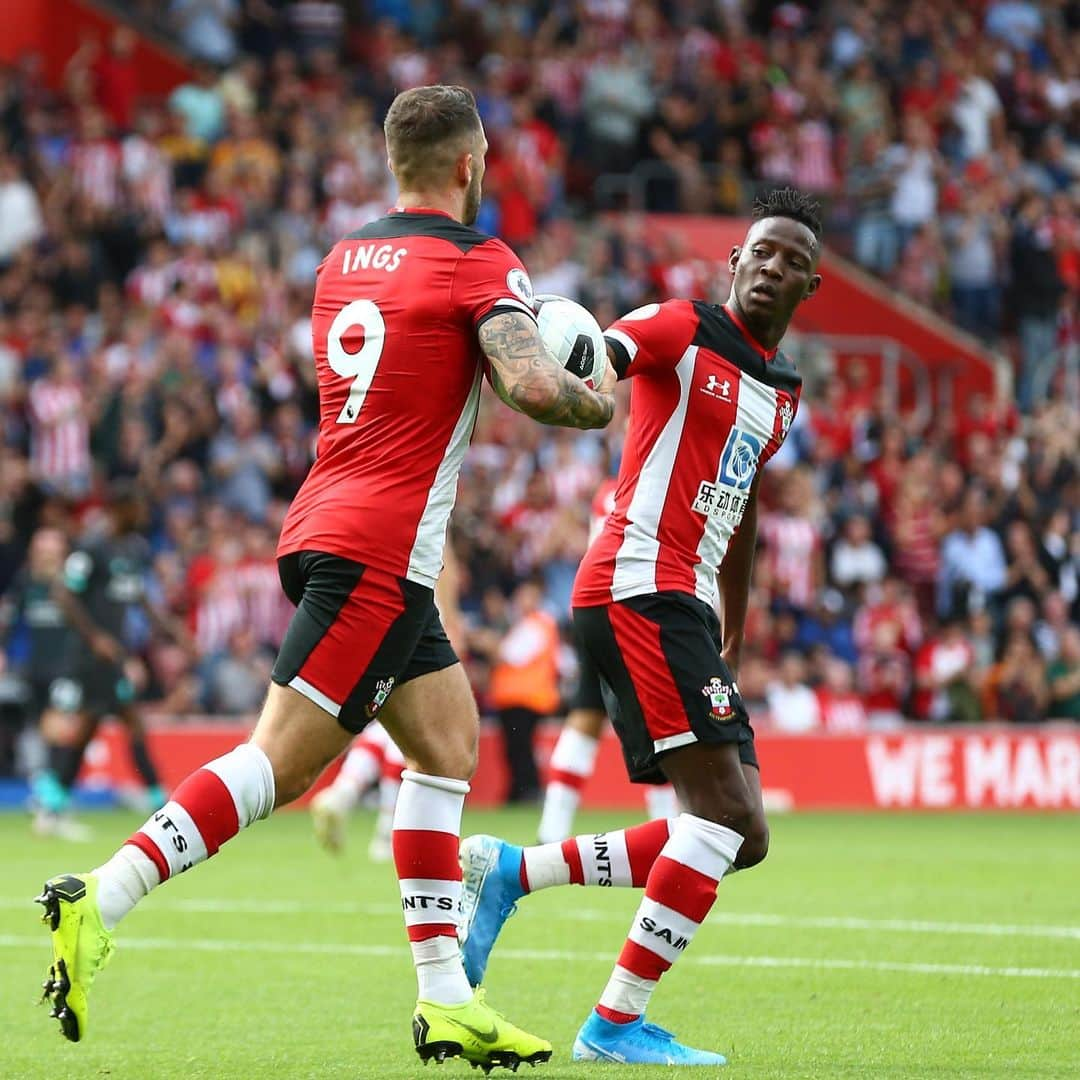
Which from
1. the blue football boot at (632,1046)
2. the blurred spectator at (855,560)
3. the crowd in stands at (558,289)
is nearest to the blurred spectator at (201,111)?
the crowd in stands at (558,289)

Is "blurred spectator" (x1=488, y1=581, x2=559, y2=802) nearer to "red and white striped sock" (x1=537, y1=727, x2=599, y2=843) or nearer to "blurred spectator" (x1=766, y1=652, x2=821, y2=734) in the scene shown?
"blurred spectator" (x1=766, y1=652, x2=821, y2=734)

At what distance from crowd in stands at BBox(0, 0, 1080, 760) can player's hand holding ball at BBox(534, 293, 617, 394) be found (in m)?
12.7

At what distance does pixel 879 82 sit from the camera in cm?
2652

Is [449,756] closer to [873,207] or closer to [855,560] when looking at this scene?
[855,560]

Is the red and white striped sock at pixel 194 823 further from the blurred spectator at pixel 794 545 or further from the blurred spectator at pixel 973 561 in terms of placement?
the blurred spectator at pixel 973 561

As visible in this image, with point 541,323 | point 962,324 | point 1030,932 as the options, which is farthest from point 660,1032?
point 962,324

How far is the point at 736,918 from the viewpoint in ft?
33.2

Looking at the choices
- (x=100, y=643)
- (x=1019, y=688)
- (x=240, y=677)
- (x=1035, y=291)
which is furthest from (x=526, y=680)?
(x=1035, y=291)

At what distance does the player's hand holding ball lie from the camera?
5.76 m

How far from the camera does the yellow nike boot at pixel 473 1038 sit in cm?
575

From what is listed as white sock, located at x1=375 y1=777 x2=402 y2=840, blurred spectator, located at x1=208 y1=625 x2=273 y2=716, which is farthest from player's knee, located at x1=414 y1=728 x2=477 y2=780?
blurred spectator, located at x1=208 y1=625 x2=273 y2=716

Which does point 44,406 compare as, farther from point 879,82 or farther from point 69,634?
point 879,82

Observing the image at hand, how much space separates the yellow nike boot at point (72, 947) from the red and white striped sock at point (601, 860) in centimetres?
192

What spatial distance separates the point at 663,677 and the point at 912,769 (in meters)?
12.9
